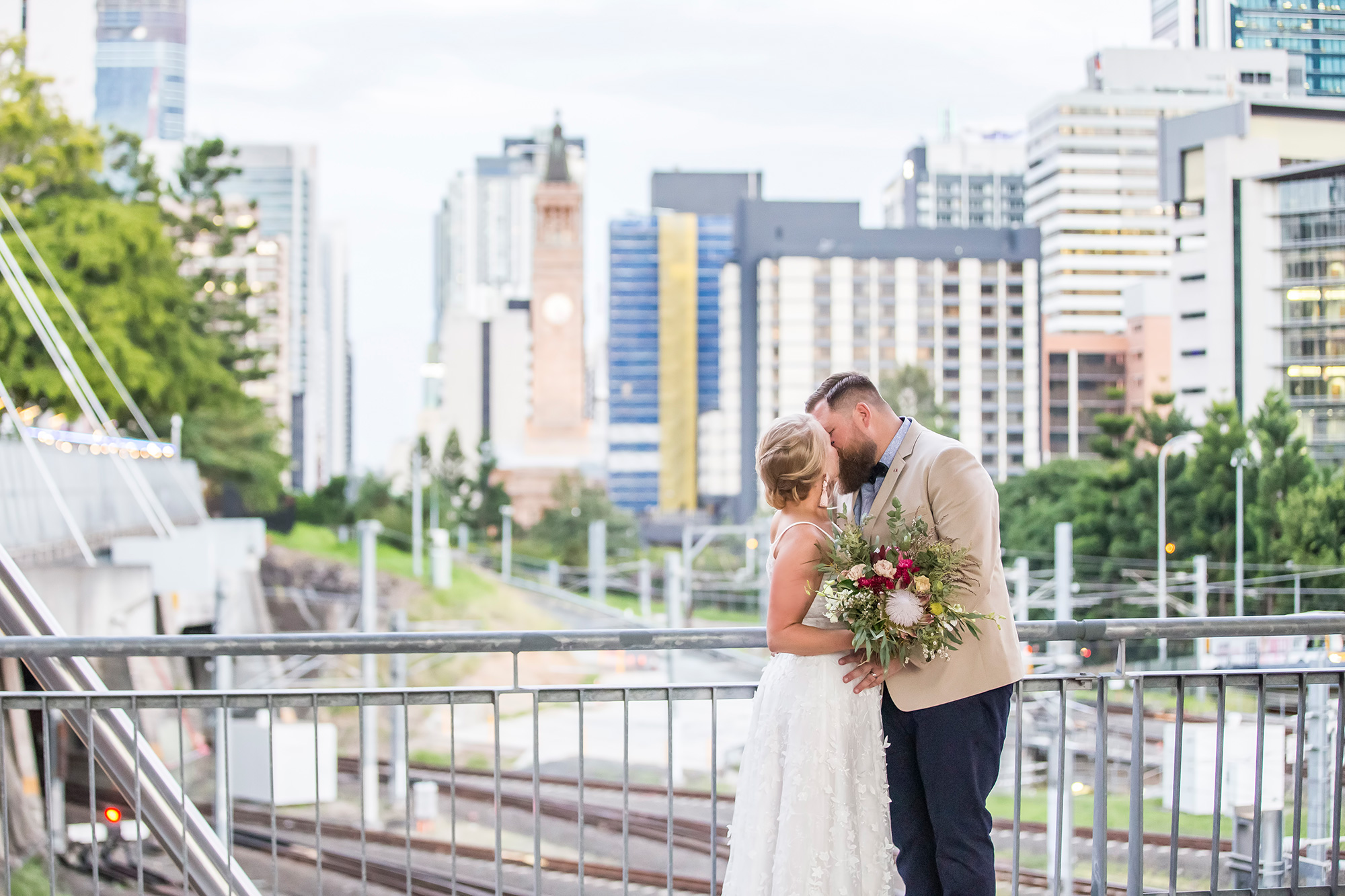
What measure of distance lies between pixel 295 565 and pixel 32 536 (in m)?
32.0

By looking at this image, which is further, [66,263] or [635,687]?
[66,263]

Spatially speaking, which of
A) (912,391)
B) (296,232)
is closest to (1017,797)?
(912,391)

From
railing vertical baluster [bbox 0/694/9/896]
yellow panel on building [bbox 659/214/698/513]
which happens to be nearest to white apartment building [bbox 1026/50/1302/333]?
yellow panel on building [bbox 659/214/698/513]

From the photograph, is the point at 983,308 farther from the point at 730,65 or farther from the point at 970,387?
the point at 730,65

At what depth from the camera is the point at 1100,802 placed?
3438mm

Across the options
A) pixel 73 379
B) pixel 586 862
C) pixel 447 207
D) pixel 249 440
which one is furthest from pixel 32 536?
pixel 447 207

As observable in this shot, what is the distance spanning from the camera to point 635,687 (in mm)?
3549

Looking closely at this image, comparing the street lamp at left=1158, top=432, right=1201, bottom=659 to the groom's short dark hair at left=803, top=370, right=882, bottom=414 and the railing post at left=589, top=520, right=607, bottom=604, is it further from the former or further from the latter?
the groom's short dark hair at left=803, top=370, right=882, bottom=414

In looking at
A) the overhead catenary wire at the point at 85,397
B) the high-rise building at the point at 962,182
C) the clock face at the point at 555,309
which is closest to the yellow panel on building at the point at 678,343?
the clock face at the point at 555,309

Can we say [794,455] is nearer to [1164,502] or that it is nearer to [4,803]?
[4,803]

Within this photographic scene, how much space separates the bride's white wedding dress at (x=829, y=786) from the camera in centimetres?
289

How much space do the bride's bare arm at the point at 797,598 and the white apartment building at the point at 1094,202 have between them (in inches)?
2195

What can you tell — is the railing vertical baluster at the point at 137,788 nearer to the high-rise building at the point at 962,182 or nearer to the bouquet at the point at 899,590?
the bouquet at the point at 899,590

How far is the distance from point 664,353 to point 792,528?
8999 cm
